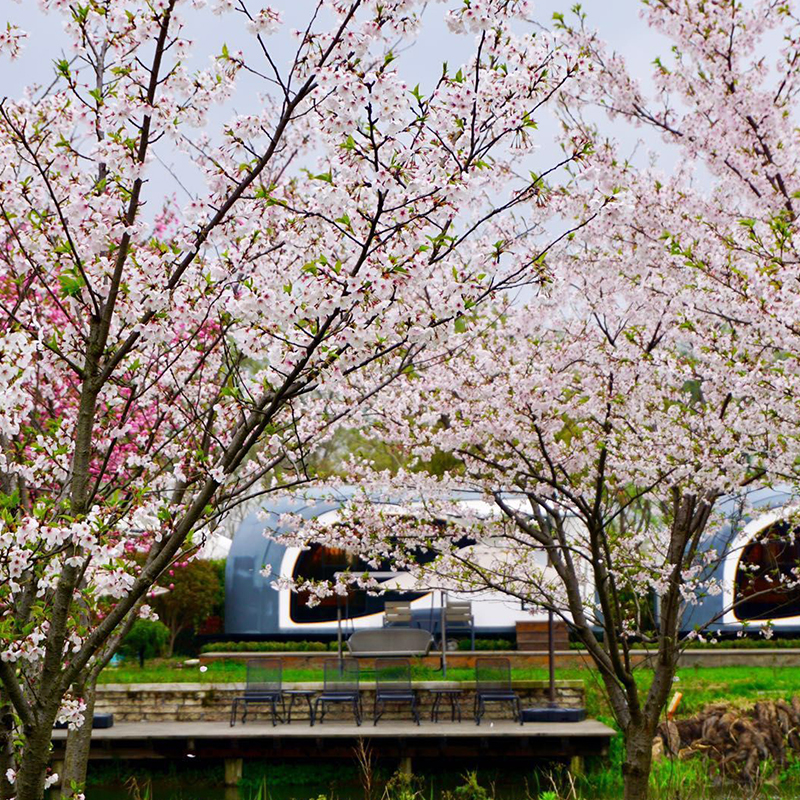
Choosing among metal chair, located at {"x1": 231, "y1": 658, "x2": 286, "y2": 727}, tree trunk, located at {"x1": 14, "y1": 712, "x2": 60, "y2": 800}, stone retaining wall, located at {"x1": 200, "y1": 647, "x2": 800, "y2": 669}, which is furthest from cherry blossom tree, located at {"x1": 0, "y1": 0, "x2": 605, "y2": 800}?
stone retaining wall, located at {"x1": 200, "y1": 647, "x2": 800, "y2": 669}

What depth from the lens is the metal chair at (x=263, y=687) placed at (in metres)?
12.7

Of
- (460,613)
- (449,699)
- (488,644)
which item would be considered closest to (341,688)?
(449,699)

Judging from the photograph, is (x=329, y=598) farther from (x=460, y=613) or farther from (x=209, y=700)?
(x=209, y=700)

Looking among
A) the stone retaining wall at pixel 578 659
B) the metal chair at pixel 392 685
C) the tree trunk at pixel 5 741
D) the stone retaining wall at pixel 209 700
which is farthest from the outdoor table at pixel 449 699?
the tree trunk at pixel 5 741

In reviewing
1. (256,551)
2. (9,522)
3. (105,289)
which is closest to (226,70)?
(105,289)

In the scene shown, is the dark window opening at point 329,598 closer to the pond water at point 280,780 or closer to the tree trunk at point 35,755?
the pond water at point 280,780

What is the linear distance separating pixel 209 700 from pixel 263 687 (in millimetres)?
903

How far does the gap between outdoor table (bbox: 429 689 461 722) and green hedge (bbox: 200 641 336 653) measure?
4.46 m

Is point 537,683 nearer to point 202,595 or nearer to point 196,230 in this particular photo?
point 202,595

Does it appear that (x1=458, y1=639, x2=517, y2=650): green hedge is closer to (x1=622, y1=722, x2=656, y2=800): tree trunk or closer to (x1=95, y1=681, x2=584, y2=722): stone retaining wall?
(x1=95, y1=681, x2=584, y2=722): stone retaining wall

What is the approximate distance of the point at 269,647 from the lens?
57.2 feet

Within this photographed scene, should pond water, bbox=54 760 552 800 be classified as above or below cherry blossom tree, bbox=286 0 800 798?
below

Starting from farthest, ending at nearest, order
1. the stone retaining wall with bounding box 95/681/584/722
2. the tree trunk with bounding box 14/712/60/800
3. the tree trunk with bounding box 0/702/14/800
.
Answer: the stone retaining wall with bounding box 95/681/584/722
the tree trunk with bounding box 0/702/14/800
the tree trunk with bounding box 14/712/60/800

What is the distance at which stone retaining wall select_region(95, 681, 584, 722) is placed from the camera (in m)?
13.0
